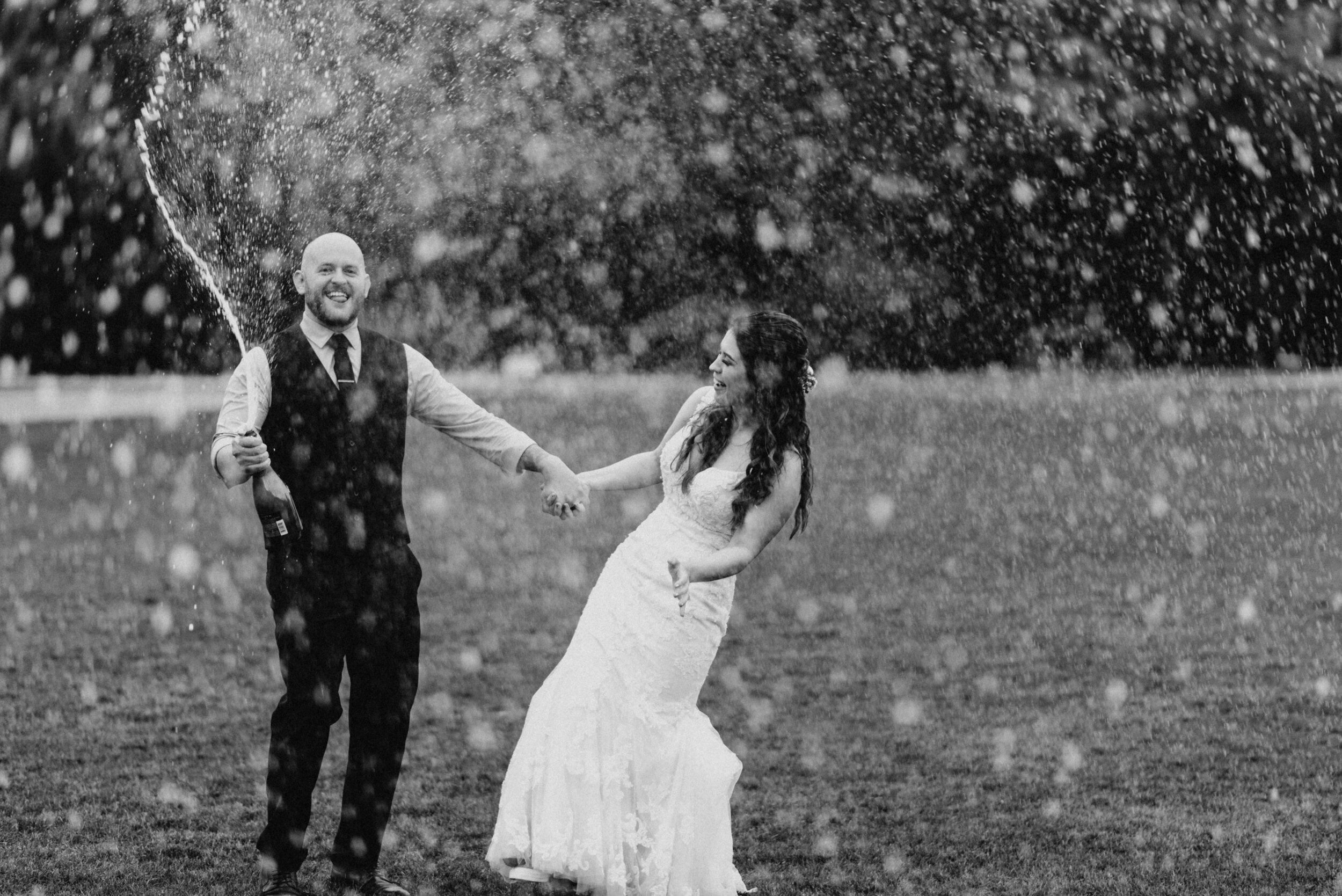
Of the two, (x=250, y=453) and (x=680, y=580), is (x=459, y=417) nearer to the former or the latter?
(x=250, y=453)

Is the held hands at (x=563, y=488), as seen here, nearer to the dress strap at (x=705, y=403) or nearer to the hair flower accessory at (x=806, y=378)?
the dress strap at (x=705, y=403)

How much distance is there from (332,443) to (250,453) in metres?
0.29

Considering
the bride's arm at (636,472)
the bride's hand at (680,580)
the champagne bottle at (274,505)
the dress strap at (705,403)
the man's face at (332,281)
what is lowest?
the bride's hand at (680,580)

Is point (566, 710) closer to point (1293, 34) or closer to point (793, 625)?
point (793, 625)

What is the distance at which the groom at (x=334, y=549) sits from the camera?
4.09 metres

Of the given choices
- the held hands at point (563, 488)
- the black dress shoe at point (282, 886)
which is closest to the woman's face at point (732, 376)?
the held hands at point (563, 488)

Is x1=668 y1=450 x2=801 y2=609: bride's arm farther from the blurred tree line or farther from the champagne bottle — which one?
the blurred tree line

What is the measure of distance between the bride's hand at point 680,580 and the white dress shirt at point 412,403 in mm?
727

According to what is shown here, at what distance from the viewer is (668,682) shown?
4.30 m

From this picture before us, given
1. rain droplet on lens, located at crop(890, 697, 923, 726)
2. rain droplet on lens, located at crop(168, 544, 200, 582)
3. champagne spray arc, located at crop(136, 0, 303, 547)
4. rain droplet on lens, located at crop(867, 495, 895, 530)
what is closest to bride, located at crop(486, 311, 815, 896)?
rain droplet on lens, located at crop(890, 697, 923, 726)

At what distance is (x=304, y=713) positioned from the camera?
416 centimetres

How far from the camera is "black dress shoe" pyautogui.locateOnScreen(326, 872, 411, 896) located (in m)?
4.30

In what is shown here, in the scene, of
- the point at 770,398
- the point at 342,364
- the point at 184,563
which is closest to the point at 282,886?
the point at 342,364

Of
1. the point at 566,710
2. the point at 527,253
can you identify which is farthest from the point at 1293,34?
the point at 566,710
